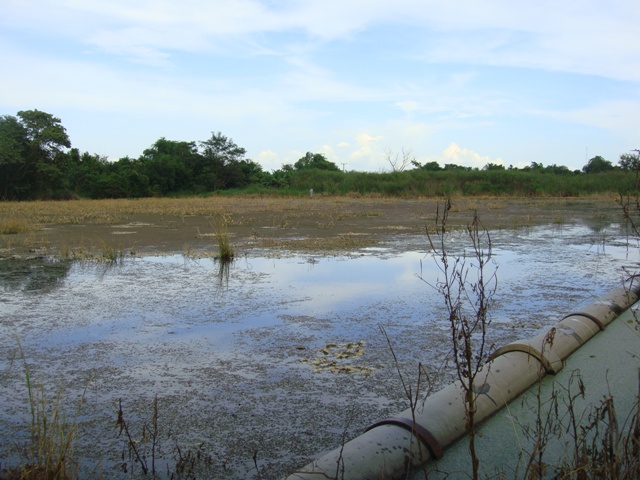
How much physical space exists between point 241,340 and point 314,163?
60.4m

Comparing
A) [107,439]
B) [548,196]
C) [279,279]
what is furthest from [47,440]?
[548,196]

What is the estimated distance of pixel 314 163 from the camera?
6556 centimetres

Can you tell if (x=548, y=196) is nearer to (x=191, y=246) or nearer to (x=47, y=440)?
(x=191, y=246)

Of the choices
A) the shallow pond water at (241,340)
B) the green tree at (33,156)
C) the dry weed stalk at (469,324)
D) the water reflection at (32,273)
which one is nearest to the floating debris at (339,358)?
the shallow pond water at (241,340)

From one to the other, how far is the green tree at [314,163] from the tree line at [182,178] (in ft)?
30.8

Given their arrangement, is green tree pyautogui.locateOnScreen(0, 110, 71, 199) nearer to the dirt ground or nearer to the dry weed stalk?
the dirt ground

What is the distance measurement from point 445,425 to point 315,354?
2.00 m

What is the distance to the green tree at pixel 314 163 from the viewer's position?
212 feet

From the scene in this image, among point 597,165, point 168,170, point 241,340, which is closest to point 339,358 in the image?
point 241,340

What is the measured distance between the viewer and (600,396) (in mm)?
4012

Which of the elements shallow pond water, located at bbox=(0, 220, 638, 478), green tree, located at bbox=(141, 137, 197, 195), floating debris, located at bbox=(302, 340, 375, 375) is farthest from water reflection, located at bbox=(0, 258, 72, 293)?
green tree, located at bbox=(141, 137, 197, 195)

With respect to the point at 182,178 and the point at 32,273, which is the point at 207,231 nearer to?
the point at 32,273

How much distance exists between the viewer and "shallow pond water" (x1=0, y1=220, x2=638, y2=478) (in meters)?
3.78

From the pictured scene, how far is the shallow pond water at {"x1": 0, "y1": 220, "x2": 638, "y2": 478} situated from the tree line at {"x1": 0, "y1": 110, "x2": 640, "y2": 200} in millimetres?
30928
